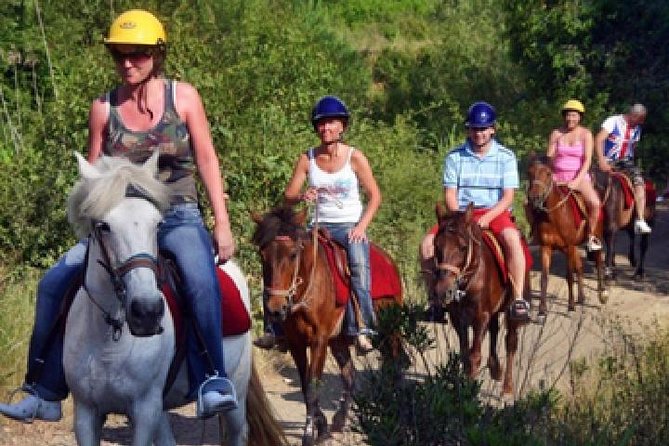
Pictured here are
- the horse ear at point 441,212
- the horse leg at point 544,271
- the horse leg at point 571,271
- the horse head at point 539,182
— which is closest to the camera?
the horse ear at point 441,212

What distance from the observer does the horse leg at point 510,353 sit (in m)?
10.3

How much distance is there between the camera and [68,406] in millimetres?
9711

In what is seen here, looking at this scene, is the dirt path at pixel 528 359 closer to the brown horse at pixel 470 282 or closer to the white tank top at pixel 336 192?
the brown horse at pixel 470 282

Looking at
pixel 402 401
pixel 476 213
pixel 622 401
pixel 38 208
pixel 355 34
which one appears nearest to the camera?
pixel 402 401

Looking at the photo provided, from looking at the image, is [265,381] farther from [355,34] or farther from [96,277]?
[355,34]

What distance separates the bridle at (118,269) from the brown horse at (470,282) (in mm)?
4120

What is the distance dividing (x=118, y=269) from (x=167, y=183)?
2.83ft

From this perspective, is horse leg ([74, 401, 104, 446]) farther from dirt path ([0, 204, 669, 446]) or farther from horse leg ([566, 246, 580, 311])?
horse leg ([566, 246, 580, 311])

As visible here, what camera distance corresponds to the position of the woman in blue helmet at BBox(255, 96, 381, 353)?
31.0 feet

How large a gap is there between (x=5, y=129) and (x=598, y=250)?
723 cm

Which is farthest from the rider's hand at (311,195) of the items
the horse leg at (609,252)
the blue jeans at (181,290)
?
the horse leg at (609,252)

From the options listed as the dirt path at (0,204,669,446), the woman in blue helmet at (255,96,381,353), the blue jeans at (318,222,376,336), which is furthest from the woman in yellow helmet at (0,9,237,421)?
the blue jeans at (318,222,376,336)

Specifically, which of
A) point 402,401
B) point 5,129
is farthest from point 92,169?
point 5,129

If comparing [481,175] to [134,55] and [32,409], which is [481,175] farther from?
[32,409]
